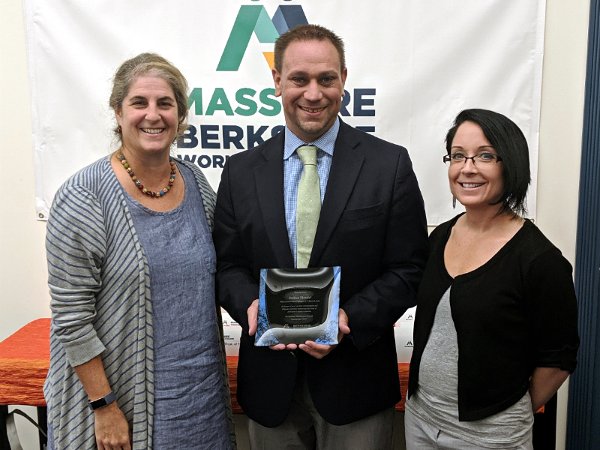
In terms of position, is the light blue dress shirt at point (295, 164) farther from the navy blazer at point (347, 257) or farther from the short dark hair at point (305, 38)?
the short dark hair at point (305, 38)

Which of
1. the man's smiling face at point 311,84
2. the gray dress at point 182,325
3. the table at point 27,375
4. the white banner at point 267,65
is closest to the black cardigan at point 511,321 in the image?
the man's smiling face at point 311,84

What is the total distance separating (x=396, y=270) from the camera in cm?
151

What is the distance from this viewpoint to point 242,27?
8.06 ft

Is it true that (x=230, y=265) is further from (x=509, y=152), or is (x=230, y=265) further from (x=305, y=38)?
(x=509, y=152)

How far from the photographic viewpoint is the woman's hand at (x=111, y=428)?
146 centimetres

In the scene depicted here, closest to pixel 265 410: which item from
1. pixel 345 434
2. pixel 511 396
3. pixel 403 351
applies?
pixel 345 434

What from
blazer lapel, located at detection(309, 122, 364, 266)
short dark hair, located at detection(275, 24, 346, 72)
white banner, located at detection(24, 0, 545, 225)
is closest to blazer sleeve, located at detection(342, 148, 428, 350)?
blazer lapel, located at detection(309, 122, 364, 266)

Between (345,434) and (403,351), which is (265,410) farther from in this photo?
(403,351)

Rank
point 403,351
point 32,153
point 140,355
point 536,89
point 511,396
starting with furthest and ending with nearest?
point 32,153 → point 536,89 → point 403,351 → point 140,355 → point 511,396

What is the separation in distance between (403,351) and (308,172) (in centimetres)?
98

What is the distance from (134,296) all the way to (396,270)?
2.17 feet

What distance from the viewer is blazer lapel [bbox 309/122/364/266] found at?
146 centimetres

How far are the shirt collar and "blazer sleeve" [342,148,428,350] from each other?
0.18 m

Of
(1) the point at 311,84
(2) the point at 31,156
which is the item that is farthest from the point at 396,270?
(2) the point at 31,156
